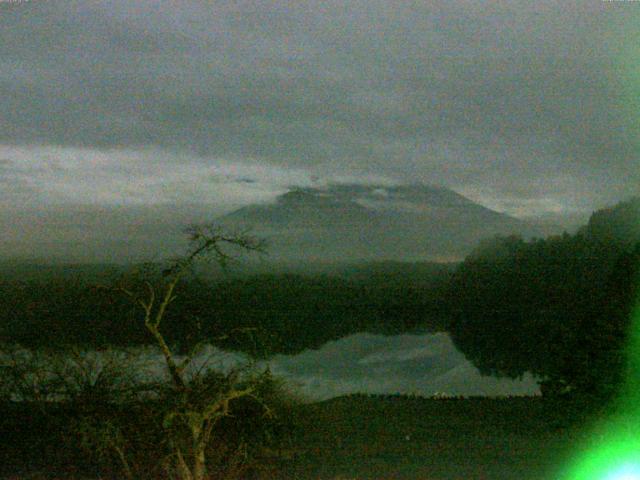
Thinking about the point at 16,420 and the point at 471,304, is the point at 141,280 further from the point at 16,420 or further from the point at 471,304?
the point at 471,304

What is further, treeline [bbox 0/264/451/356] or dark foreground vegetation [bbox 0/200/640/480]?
treeline [bbox 0/264/451/356]

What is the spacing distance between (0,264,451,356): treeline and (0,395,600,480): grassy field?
4.51 ft

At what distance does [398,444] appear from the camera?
9.10 meters

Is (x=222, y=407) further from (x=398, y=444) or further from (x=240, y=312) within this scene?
(x=240, y=312)

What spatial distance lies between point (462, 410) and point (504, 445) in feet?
10.1

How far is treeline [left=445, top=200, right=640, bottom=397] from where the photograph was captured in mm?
7133

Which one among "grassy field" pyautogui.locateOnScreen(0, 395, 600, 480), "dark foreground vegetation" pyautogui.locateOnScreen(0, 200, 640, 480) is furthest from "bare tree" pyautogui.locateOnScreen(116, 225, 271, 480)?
"grassy field" pyautogui.locateOnScreen(0, 395, 600, 480)

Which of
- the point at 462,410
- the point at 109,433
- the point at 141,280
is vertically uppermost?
the point at 141,280

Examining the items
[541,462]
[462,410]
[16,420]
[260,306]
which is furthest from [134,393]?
[260,306]

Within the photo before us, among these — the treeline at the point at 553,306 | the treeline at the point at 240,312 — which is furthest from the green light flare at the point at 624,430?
the treeline at the point at 240,312

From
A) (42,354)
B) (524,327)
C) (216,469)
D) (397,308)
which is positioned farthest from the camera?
(397,308)

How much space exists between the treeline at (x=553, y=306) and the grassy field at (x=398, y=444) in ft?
2.09

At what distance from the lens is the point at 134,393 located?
227 inches

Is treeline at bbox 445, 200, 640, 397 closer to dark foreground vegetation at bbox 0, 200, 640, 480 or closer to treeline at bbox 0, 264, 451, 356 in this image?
dark foreground vegetation at bbox 0, 200, 640, 480
